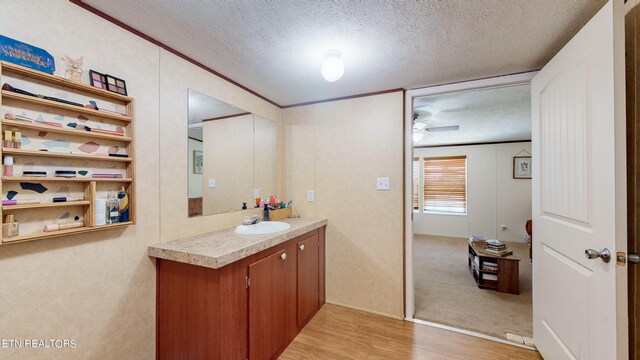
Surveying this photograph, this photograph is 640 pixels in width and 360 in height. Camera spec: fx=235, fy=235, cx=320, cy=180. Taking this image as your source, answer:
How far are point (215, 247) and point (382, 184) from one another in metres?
1.56

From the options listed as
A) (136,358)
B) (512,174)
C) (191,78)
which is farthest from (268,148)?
(512,174)

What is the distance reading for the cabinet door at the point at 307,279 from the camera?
2.04 m

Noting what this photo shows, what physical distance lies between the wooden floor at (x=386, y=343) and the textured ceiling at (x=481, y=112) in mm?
2185

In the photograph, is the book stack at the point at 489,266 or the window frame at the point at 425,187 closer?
the book stack at the point at 489,266

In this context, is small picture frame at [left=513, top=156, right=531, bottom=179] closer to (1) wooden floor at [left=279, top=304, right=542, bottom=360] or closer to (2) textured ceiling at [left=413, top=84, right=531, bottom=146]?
(2) textured ceiling at [left=413, top=84, right=531, bottom=146]

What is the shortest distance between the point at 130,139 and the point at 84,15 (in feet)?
2.09

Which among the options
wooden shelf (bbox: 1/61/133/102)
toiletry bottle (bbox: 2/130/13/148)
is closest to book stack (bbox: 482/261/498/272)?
wooden shelf (bbox: 1/61/133/102)

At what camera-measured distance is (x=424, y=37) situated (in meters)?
1.46

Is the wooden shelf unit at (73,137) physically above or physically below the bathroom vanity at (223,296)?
above

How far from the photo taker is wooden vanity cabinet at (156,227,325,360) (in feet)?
4.25

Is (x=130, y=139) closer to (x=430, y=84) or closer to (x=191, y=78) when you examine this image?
(x=191, y=78)

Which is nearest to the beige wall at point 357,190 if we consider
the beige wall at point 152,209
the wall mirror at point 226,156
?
the beige wall at point 152,209

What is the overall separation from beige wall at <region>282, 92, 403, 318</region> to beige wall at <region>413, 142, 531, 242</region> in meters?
3.94

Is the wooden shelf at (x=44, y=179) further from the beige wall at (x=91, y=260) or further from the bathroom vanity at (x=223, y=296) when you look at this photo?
the bathroom vanity at (x=223, y=296)
